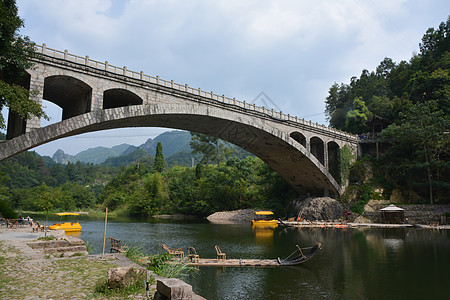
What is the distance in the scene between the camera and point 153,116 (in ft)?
77.7

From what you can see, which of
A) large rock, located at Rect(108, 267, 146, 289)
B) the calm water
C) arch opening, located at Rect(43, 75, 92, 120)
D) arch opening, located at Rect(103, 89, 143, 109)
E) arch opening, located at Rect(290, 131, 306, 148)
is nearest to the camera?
large rock, located at Rect(108, 267, 146, 289)

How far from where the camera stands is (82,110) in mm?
21328

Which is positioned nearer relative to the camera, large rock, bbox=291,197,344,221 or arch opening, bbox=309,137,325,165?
large rock, bbox=291,197,344,221

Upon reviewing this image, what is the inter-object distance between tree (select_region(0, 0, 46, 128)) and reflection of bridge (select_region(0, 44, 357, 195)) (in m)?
1.52

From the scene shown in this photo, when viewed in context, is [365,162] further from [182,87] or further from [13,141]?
[13,141]

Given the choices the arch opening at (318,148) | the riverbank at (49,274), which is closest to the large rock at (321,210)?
the arch opening at (318,148)

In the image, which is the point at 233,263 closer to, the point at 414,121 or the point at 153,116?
the point at 153,116

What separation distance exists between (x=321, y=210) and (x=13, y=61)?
33.0 metres

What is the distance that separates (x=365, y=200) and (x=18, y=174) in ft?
276

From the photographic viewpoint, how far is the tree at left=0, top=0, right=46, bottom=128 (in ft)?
42.5

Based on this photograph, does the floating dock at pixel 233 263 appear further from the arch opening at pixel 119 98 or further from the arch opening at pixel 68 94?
the arch opening at pixel 119 98

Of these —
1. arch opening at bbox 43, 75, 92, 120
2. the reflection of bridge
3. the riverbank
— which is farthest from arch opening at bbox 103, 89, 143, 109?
the riverbank

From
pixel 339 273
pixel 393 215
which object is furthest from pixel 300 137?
pixel 339 273

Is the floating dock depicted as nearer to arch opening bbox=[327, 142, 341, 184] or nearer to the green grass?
the green grass
